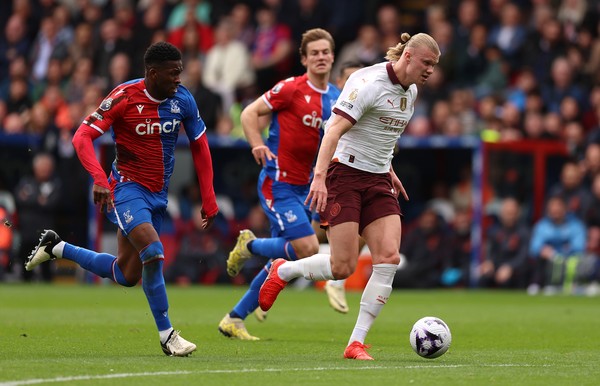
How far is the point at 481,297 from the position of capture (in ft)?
62.9

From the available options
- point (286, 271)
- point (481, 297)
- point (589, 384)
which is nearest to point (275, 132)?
point (286, 271)

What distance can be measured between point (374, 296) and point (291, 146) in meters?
3.03

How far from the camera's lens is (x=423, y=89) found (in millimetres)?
22250

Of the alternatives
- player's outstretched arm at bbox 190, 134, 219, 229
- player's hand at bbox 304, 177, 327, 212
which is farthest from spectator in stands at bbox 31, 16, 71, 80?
player's hand at bbox 304, 177, 327, 212

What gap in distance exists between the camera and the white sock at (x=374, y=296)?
9602 millimetres

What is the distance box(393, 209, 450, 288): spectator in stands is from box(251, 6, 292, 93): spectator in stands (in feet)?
13.8

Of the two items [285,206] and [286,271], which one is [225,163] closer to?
[285,206]

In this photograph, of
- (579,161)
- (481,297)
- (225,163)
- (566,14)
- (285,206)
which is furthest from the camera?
(225,163)

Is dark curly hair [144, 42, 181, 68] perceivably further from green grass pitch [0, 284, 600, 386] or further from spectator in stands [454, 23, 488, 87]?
spectator in stands [454, 23, 488, 87]

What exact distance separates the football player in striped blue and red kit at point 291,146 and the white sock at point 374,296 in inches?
95.9

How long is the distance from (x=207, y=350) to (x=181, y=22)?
15.3 m

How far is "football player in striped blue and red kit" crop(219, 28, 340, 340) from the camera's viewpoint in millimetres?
12125

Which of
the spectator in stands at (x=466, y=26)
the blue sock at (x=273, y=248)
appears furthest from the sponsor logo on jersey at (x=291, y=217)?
the spectator in stands at (x=466, y=26)

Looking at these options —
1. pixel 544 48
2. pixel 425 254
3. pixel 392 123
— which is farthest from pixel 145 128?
pixel 544 48
